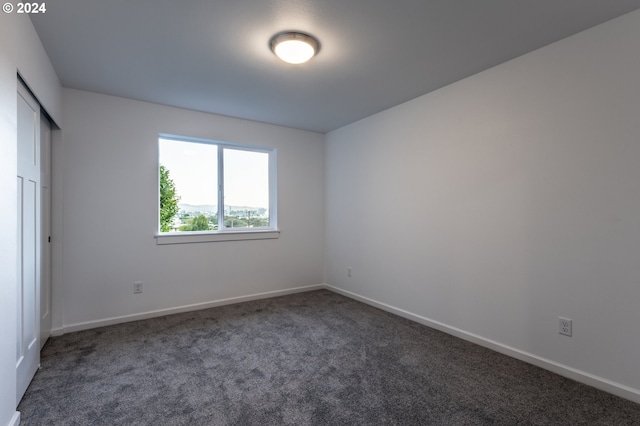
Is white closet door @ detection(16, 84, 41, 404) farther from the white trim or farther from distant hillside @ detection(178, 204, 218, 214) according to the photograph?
distant hillside @ detection(178, 204, 218, 214)

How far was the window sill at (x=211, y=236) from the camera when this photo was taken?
3543 mm

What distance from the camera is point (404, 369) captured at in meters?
2.28

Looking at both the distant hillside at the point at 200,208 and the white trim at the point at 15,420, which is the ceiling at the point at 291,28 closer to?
the distant hillside at the point at 200,208

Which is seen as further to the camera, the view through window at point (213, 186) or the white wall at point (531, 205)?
the view through window at point (213, 186)

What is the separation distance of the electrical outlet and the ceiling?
2.09 meters

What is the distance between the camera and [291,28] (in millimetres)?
2100

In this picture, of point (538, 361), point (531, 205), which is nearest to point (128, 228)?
point (531, 205)

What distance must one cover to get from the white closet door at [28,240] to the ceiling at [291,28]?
0.65m

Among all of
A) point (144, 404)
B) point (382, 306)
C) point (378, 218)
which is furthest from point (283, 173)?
point (144, 404)

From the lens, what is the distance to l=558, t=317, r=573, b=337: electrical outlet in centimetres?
218

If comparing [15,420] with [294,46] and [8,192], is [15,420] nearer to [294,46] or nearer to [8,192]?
[8,192]

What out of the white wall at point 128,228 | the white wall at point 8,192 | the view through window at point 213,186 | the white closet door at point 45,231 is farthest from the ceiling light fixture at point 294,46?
the white closet door at point 45,231

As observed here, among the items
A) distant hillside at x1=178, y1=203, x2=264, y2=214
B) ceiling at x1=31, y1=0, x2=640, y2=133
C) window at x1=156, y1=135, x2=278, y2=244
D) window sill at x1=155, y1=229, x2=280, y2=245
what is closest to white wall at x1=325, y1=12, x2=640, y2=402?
ceiling at x1=31, y1=0, x2=640, y2=133

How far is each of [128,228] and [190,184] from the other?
87cm
